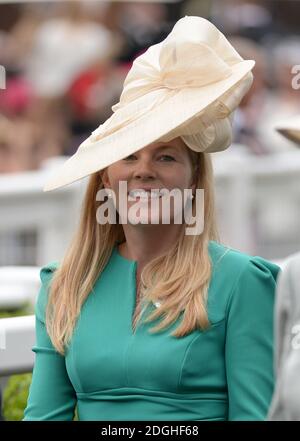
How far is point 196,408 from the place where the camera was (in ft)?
11.0

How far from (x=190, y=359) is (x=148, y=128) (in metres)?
0.52

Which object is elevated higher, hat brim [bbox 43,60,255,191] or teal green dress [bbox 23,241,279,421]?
hat brim [bbox 43,60,255,191]

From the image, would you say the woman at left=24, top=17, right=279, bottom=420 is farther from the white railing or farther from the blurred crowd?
the blurred crowd

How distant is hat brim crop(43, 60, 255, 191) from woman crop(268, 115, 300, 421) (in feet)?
1.67

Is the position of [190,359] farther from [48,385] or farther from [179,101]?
[179,101]

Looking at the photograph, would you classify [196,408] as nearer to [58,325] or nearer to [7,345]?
[58,325]

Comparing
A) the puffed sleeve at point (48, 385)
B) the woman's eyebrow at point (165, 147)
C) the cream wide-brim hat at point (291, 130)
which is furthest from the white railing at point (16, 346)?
the cream wide-brim hat at point (291, 130)

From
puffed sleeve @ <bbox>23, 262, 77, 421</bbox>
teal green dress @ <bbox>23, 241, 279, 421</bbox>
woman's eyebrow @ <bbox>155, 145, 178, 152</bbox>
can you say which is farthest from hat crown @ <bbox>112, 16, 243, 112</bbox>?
puffed sleeve @ <bbox>23, 262, 77, 421</bbox>

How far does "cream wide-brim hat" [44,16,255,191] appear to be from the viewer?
3.33 m

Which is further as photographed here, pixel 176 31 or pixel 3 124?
pixel 3 124

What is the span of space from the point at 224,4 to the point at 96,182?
931cm
